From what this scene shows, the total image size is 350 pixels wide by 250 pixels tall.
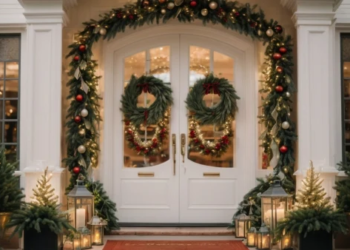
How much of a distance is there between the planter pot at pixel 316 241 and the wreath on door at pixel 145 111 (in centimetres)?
264

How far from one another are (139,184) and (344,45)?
3.58m

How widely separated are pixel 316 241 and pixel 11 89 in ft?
15.5

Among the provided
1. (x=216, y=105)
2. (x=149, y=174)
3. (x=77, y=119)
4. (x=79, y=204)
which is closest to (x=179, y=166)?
(x=149, y=174)

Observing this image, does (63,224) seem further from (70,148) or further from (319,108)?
(319,108)

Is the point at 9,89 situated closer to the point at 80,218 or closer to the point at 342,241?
the point at 80,218

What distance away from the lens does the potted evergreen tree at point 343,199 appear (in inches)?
310

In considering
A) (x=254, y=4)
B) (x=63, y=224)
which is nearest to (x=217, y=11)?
(x=254, y=4)

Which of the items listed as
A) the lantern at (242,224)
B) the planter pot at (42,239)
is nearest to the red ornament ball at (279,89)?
the lantern at (242,224)

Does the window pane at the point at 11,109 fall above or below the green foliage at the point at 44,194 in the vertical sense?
above

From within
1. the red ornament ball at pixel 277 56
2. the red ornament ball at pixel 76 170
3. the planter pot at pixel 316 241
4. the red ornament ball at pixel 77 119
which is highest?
the red ornament ball at pixel 277 56

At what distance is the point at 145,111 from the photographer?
9.05 metres

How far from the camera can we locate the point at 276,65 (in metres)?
8.68

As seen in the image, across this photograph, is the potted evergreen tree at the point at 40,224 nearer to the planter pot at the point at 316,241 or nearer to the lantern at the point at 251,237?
the lantern at the point at 251,237

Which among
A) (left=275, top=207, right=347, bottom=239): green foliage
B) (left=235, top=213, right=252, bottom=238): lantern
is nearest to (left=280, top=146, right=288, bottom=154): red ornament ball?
(left=235, top=213, right=252, bottom=238): lantern
